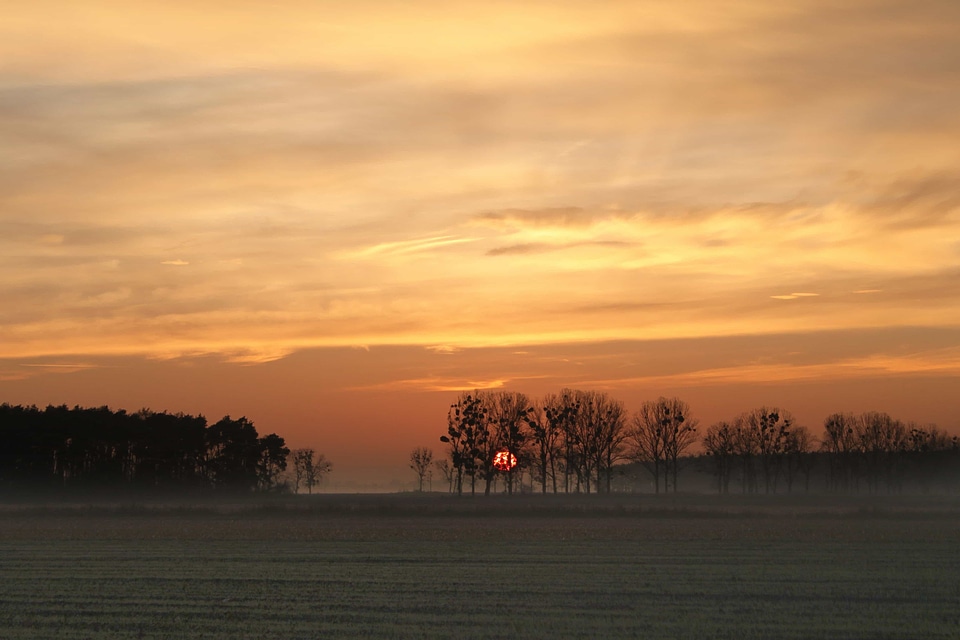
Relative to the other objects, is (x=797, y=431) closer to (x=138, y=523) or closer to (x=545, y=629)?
(x=138, y=523)

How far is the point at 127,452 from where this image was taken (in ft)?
426

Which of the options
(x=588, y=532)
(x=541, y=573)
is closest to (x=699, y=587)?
(x=541, y=573)

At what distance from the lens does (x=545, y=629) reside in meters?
18.1

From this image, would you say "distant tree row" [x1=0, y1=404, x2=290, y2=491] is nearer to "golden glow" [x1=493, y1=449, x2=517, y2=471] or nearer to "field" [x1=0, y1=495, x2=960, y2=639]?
"golden glow" [x1=493, y1=449, x2=517, y2=471]

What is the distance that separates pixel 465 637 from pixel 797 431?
174m

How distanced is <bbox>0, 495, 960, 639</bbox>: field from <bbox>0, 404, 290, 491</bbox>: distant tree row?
75.9 metres

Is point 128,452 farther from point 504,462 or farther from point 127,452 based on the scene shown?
point 504,462

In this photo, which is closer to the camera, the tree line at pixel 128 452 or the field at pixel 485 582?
the field at pixel 485 582

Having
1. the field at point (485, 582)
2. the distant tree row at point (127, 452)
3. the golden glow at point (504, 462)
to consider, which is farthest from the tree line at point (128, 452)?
the field at point (485, 582)

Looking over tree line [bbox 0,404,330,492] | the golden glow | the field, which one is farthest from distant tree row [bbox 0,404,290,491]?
the field

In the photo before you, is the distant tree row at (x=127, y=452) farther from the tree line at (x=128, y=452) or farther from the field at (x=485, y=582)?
the field at (x=485, y=582)

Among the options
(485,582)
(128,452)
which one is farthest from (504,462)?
(485,582)

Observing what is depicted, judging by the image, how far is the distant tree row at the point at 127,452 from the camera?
118 meters

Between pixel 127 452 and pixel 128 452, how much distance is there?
5.4 inches
